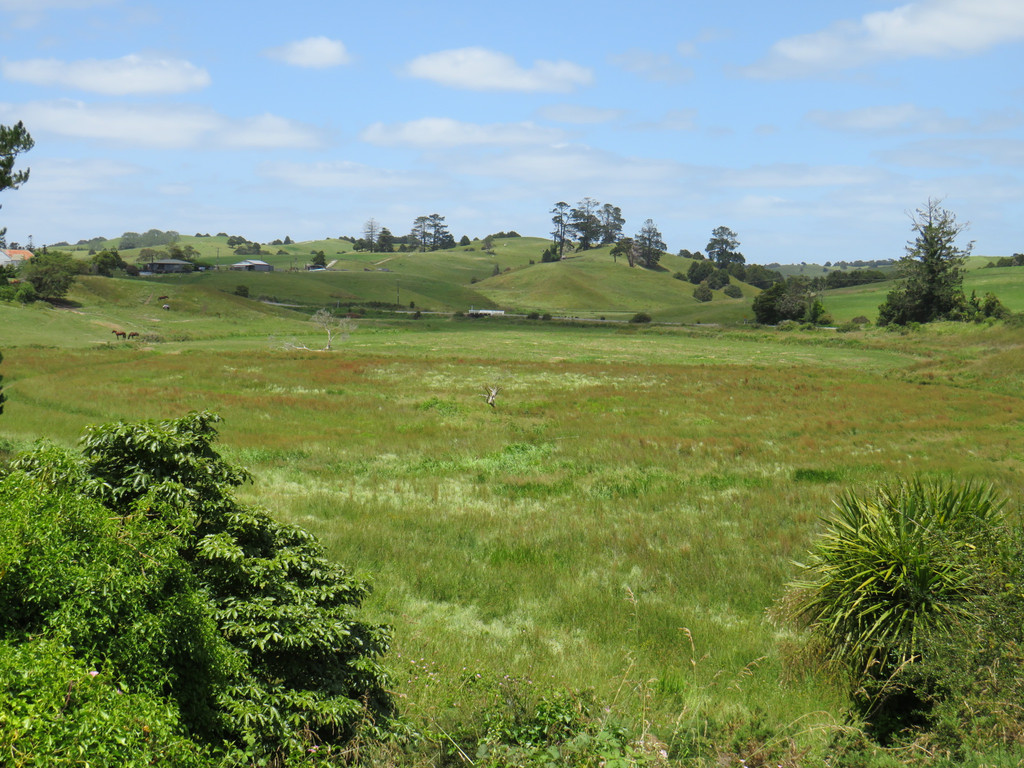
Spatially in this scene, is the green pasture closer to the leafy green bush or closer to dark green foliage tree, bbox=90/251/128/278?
the leafy green bush

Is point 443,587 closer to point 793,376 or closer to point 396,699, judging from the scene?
point 396,699

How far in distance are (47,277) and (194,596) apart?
109m

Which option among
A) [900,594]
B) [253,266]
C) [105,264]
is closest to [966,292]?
[900,594]

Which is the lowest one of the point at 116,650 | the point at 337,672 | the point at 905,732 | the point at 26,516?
the point at 905,732

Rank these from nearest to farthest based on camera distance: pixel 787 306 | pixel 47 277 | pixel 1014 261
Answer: pixel 47 277, pixel 787 306, pixel 1014 261

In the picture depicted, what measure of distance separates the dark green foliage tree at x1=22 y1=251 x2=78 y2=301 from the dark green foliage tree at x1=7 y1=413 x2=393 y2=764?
105 m

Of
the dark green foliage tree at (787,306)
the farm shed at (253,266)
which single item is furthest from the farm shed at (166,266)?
the dark green foliage tree at (787,306)

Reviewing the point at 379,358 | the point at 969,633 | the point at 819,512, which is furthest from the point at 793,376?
the point at 969,633

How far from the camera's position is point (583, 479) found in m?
20.8

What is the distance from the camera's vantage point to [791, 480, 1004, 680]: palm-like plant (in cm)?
852

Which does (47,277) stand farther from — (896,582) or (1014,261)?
(1014,261)

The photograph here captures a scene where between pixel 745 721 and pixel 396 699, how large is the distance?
389 cm

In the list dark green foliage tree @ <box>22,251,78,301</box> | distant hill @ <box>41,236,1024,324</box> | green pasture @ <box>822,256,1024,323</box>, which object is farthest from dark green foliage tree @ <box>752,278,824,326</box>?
dark green foliage tree @ <box>22,251,78,301</box>

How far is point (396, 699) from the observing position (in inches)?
294
